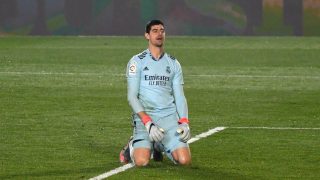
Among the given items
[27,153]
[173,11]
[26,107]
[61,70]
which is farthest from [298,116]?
[173,11]

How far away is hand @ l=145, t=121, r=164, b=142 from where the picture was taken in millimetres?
12258

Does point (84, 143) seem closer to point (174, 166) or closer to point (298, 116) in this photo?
point (174, 166)

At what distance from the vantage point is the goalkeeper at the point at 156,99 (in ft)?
41.5

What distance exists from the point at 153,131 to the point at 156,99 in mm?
674

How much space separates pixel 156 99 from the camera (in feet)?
42.2

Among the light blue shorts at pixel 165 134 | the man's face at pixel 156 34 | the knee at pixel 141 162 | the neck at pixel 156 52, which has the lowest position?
the knee at pixel 141 162

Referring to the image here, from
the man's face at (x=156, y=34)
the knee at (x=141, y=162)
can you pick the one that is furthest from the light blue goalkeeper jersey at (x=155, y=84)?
the knee at (x=141, y=162)

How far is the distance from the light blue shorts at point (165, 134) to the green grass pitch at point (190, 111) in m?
0.22

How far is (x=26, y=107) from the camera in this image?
714 inches

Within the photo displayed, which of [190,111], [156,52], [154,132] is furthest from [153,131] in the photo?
[190,111]

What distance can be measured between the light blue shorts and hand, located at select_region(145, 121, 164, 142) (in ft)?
1.23

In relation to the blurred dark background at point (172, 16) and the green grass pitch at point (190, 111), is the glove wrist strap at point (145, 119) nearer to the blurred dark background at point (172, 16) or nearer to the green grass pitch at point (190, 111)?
the green grass pitch at point (190, 111)

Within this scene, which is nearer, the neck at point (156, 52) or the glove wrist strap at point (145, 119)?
the glove wrist strap at point (145, 119)

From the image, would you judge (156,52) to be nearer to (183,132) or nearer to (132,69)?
(132,69)
